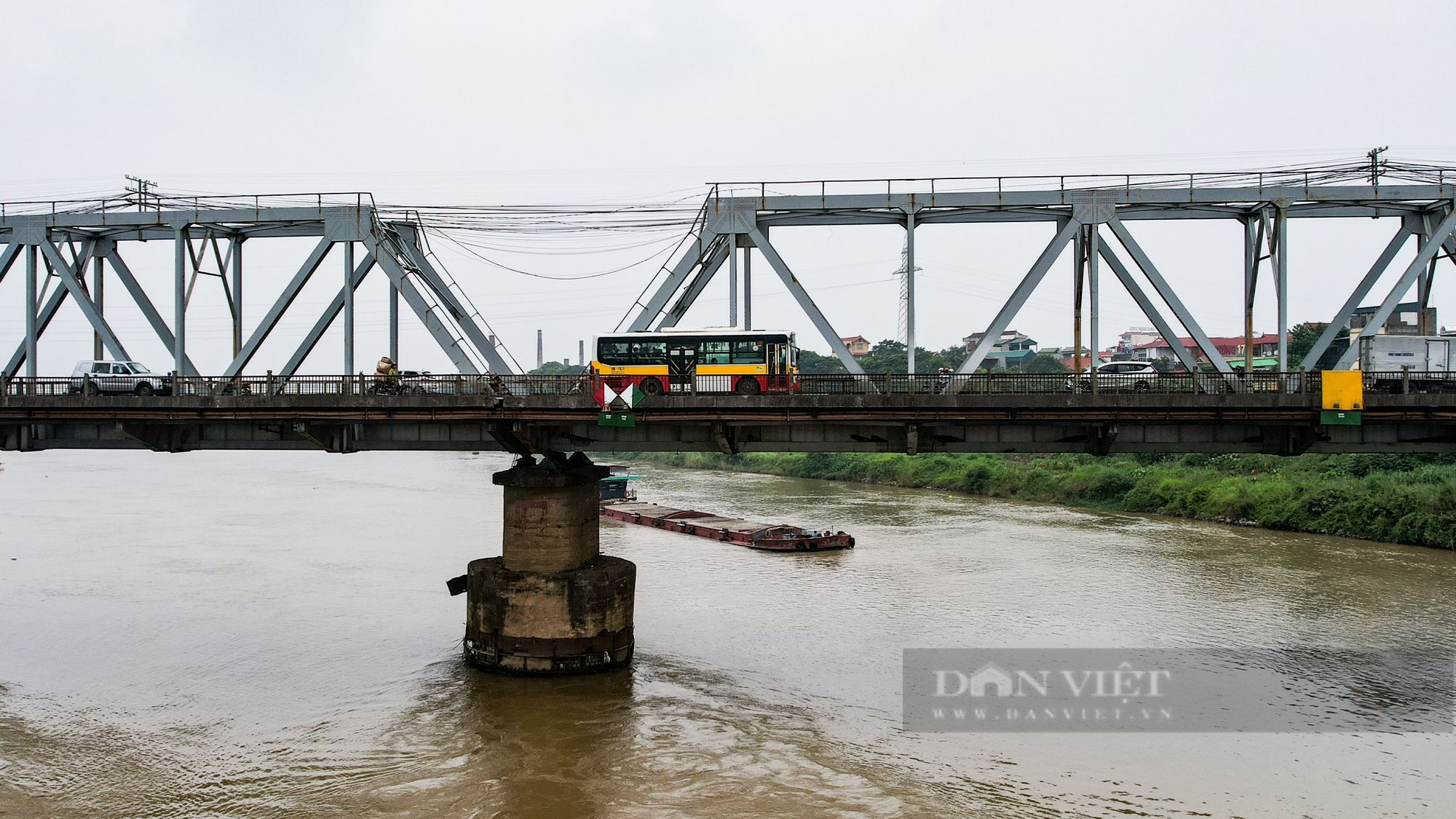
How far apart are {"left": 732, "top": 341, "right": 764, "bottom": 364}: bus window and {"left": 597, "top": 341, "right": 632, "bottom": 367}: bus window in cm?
295

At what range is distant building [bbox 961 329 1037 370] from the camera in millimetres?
113688

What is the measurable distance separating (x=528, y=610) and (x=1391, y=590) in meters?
24.3

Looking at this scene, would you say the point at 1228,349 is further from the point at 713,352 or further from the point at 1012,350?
the point at 713,352

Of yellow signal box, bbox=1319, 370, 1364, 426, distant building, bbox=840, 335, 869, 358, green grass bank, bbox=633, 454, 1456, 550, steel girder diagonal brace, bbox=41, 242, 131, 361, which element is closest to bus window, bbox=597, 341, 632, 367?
steel girder diagonal brace, bbox=41, 242, 131, 361

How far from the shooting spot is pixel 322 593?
2747cm

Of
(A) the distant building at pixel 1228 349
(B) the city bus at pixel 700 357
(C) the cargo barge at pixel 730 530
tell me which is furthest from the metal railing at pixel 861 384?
(A) the distant building at pixel 1228 349

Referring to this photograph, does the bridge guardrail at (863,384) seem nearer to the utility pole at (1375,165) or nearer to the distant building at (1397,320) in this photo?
the utility pole at (1375,165)

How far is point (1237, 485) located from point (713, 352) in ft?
98.0

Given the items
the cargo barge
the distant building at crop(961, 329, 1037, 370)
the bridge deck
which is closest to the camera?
the bridge deck

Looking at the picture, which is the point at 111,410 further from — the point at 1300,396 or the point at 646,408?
the point at 1300,396

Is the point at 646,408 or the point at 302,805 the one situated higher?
the point at 646,408

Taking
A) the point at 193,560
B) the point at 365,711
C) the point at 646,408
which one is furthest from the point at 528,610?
the point at 193,560

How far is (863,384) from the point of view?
758 inches

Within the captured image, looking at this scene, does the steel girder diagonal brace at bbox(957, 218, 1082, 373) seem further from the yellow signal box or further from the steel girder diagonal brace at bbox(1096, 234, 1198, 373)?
the yellow signal box
